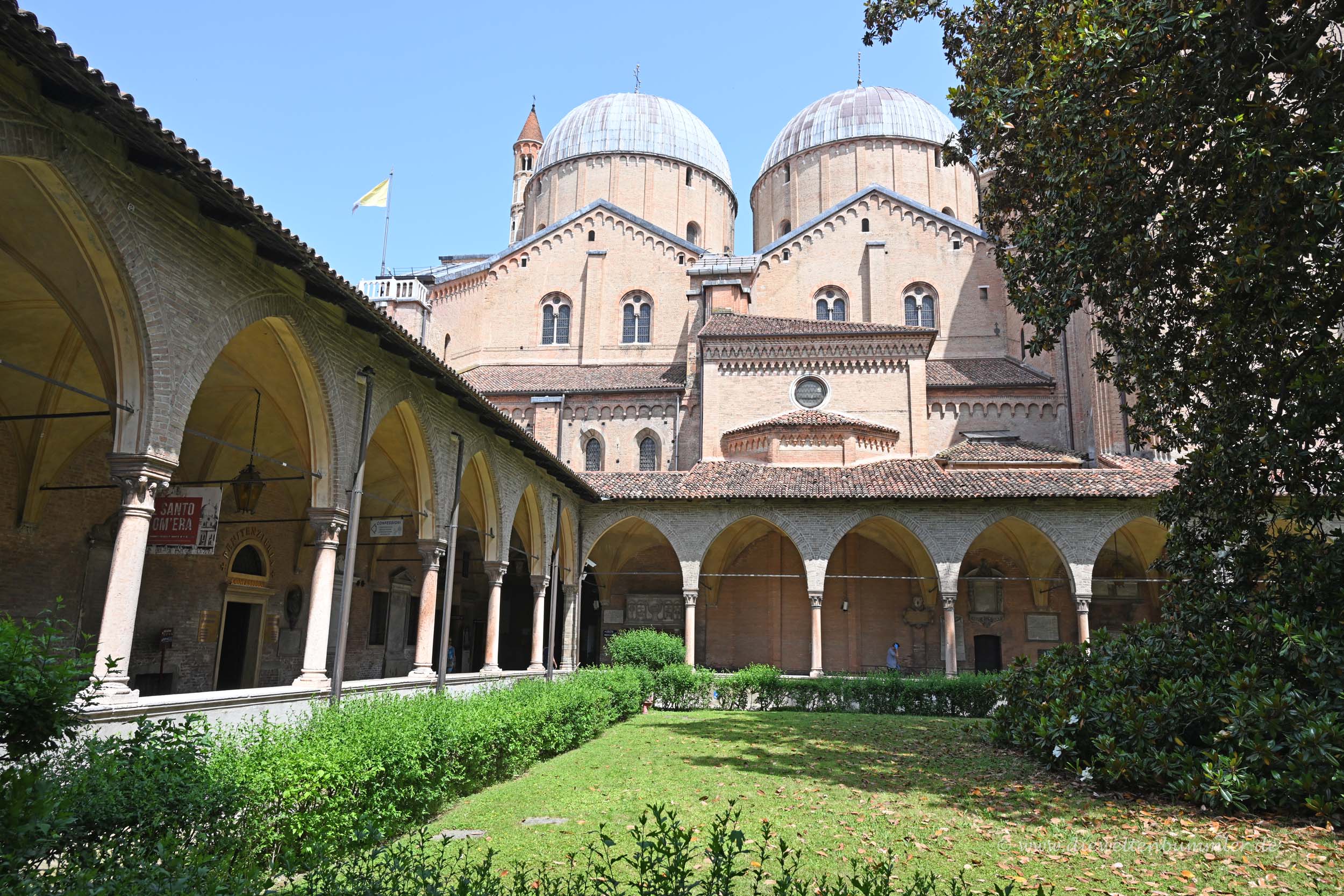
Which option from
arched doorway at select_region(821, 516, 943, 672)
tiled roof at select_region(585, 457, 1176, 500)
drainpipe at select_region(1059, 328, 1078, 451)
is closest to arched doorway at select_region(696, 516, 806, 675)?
arched doorway at select_region(821, 516, 943, 672)

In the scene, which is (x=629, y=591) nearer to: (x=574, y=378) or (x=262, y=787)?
(x=574, y=378)

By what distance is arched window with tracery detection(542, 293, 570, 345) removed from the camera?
32656 mm

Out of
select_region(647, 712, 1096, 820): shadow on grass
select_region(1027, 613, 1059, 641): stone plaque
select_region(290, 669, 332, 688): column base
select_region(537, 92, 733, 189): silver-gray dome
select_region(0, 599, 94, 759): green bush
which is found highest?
select_region(537, 92, 733, 189): silver-gray dome

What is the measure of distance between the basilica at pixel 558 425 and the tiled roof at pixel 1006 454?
11 centimetres

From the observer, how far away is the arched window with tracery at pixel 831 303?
1251 inches

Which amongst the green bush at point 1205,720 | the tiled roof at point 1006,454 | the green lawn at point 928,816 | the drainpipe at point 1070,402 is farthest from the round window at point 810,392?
the green bush at point 1205,720

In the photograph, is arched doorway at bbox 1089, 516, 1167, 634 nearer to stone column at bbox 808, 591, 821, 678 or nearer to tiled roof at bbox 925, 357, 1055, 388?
tiled roof at bbox 925, 357, 1055, 388

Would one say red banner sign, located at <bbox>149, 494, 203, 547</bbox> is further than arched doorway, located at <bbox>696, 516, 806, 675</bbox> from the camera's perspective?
No

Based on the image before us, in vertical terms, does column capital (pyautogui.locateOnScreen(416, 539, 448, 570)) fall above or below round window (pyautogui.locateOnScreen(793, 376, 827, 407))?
below

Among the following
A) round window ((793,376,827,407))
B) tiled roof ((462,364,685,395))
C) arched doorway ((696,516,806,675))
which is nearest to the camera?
arched doorway ((696,516,806,675))

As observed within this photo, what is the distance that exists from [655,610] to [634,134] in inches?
819

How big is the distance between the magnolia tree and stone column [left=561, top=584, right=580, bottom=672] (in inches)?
532

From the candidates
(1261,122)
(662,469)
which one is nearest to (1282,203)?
(1261,122)

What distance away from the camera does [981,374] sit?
94.0ft
